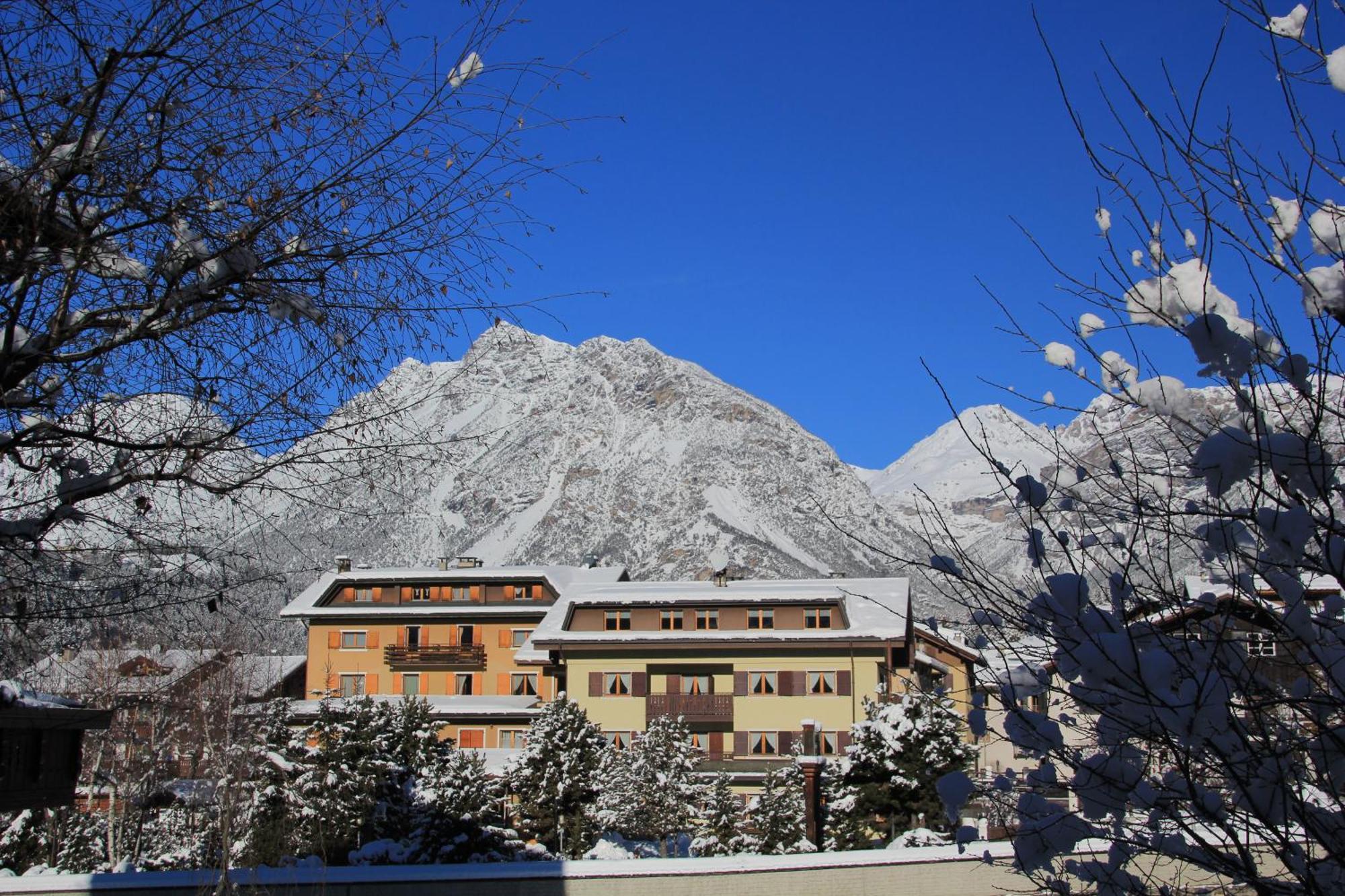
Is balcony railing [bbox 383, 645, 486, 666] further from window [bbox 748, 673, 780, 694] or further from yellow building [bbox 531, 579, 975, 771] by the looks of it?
window [bbox 748, 673, 780, 694]

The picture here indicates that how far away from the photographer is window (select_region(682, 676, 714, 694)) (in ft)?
116

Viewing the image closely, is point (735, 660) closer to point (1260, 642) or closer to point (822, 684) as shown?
point (822, 684)

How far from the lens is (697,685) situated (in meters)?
35.3

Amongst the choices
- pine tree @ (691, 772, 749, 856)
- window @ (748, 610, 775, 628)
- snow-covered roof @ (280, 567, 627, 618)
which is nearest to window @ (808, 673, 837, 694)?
window @ (748, 610, 775, 628)

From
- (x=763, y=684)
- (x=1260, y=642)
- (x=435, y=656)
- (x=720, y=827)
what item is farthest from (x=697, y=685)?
(x=1260, y=642)

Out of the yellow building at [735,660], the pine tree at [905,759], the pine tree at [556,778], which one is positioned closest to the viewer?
the pine tree at [905,759]

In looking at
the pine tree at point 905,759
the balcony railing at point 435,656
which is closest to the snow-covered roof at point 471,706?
the balcony railing at point 435,656

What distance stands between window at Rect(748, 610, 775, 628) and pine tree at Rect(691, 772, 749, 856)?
8.97 meters

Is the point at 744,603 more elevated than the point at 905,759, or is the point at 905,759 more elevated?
the point at 744,603

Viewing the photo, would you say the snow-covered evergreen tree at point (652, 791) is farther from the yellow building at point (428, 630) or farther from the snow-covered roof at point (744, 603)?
the yellow building at point (428, 630)

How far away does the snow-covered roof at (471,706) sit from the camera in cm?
3881

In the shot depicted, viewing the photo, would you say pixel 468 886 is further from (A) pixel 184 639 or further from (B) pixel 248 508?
(B) pixel 248 508

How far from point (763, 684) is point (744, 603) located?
8.25 feet

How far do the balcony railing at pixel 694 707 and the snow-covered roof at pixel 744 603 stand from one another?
5.31 feet
